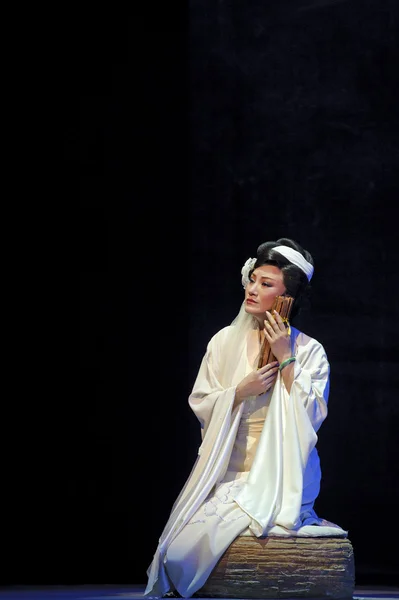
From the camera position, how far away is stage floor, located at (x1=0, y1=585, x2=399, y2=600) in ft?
14.1

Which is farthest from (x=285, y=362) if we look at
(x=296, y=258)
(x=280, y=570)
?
(x=280, y=570)

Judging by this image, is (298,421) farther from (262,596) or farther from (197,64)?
(197,64)

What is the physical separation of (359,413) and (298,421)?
1077 millimetres

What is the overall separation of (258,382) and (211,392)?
0.21 m

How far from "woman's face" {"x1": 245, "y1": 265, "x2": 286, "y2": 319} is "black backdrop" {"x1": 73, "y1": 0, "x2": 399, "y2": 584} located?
0.91 meters

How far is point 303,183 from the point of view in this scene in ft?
17.2

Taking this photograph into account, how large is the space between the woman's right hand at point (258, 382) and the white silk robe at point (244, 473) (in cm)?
3

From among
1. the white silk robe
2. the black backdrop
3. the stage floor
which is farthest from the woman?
the black backdrop

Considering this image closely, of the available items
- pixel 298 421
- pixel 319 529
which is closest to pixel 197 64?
pixel 298 421

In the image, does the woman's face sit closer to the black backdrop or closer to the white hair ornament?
the white hair ornament

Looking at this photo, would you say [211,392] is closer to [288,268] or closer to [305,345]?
[305,345]

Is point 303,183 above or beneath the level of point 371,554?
above

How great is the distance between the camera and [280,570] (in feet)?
12.8

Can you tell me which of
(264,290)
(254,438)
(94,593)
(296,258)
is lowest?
(94,593)
